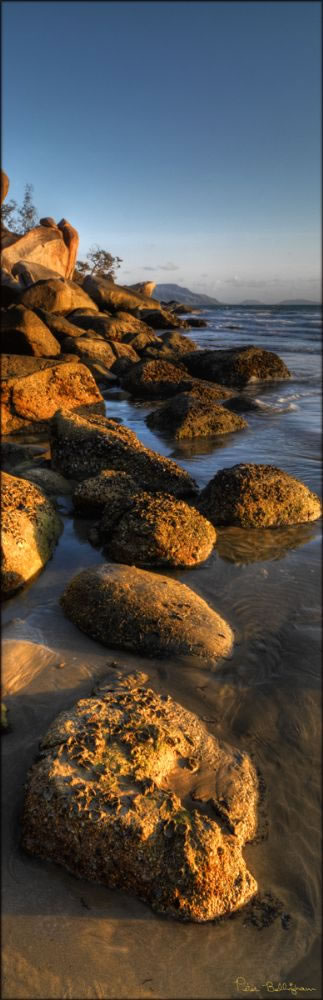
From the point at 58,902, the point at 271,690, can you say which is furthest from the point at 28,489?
the point at 58,902

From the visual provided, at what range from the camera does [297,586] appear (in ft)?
12.9

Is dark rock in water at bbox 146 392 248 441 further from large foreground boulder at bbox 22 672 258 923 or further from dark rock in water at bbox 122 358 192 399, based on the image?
large foreground boulder at bbox 22 672 258 923

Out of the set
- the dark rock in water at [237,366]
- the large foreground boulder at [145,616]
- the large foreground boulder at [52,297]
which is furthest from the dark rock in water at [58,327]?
the large foreground boulder at [145,616]

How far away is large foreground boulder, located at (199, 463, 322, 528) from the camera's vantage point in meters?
5.07

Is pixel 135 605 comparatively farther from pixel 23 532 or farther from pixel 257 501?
pixel 257 501

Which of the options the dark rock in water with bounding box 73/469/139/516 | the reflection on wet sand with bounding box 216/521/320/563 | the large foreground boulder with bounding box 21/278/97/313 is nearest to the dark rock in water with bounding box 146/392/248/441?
the dark rock in water with bounding box 73/469/139/516

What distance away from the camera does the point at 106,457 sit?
604cm

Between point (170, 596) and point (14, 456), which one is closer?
point (170, 596)

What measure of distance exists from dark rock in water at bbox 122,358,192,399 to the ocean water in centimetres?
697

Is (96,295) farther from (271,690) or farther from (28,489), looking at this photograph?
(271,690)

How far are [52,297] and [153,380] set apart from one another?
28.4ft

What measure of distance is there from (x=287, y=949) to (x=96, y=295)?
83.8 ft

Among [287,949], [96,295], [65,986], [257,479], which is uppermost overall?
[96,295]

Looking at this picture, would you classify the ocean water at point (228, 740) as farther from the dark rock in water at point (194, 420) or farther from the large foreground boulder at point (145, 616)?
the dark rock in water at point (194, 420)
